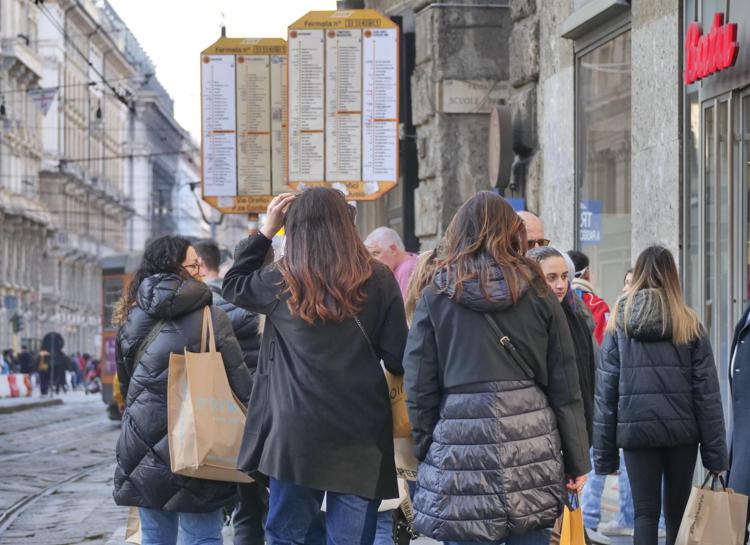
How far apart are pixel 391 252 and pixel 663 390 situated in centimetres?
193

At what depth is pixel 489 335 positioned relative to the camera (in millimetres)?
4668

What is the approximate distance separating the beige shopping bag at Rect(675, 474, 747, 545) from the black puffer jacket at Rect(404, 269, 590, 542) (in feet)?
5.39

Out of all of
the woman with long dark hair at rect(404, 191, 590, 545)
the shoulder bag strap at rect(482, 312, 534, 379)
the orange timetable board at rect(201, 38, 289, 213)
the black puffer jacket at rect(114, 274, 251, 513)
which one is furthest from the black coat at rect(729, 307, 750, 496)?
the orange timetable board at rect(201, 38, 289, 213)

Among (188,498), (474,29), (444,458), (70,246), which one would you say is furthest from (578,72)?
(70,246)

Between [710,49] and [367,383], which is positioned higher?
[710,49]

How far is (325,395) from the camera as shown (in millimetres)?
4918

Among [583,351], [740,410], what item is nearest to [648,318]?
[740,410]

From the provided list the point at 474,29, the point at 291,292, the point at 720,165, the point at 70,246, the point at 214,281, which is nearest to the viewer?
the point at 291,292

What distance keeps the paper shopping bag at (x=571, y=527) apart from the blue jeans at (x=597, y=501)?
339cm

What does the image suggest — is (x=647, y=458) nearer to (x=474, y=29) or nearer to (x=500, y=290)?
(x=500, y=290)

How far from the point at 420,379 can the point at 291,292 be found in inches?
22.9

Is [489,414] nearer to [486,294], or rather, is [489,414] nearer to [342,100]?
[486,294]

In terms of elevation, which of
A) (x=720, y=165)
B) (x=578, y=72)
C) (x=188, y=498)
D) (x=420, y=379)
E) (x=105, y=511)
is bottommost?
(x=105, y=511)

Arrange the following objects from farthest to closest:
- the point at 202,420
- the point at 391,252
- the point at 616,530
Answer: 1. the point at 616,530
2. the point at 391,252
3. the point at 202,420
